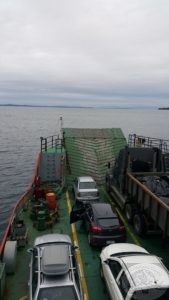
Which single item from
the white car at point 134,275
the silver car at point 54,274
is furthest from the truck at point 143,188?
the silver car at point 54,274

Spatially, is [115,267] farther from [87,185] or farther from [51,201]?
[87,185]

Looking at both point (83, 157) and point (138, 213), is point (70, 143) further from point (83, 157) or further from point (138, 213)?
point (138, 213)

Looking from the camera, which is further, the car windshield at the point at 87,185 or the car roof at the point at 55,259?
the car windshield at the point at 87,185

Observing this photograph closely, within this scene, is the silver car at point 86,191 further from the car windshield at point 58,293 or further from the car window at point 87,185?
the car windshield at point 58,293

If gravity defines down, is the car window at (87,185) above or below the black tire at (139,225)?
above

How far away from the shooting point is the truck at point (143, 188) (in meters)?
11.6

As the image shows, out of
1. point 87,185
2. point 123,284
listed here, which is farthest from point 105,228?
point 87,185

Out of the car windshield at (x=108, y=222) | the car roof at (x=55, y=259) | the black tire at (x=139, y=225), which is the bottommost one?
the black tire at (x=139, y=225)

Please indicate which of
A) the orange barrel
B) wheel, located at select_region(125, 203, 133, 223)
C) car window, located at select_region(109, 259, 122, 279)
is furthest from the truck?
the orange barrel

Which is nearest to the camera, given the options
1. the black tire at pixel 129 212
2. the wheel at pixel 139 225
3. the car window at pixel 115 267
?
the car window at pixel 115 267

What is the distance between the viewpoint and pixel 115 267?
870 centimetres

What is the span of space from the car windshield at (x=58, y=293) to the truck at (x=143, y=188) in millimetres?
4377

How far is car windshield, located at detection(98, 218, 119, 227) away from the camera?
11899 mm

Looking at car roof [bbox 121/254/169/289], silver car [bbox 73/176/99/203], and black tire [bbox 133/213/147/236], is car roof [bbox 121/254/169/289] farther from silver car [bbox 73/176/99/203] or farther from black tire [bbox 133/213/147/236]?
silver car [bbox 73/176/99/203]
